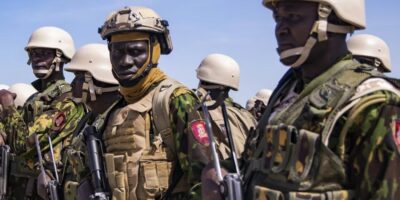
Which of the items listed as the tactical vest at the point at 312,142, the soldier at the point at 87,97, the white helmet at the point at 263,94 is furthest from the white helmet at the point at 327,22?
the white helmet at the point at 263,94

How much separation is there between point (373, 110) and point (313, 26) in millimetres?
596

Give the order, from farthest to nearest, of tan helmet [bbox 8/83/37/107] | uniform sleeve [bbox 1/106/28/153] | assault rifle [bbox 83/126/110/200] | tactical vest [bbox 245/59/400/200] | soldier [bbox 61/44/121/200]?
tan helmet [bbox 8/83/37/107] → uniform sleeve [bbox 1/106/28/153] → soldier [bbox 61/44/121/200] → assault rifle [bbox 83/126/110/200] → tactical vest [bbox 245/59/400/200]

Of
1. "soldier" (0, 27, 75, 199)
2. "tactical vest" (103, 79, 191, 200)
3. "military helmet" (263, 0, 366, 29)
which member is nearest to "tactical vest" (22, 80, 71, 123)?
"soldier" (0, 27, 75, 199)

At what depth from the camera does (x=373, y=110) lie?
3291mm

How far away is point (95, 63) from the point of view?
286 inches

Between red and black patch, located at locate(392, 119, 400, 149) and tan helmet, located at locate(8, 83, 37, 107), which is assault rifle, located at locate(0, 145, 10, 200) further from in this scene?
red and black patch, located at locate(392, 119, 400, 149)

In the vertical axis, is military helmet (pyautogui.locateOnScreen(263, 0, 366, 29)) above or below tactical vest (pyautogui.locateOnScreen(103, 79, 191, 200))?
above

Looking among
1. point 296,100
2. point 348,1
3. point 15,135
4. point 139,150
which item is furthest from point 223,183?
point 15,135

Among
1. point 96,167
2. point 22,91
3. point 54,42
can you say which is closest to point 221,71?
point 54,42

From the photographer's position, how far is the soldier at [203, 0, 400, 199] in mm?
3262

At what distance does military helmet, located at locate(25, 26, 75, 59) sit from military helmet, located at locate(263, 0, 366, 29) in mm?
6090

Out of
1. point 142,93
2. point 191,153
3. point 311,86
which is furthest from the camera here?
point 142,93

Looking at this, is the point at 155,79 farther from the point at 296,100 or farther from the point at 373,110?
the point at 373,110

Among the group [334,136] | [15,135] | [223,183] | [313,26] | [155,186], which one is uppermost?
[313,26]
